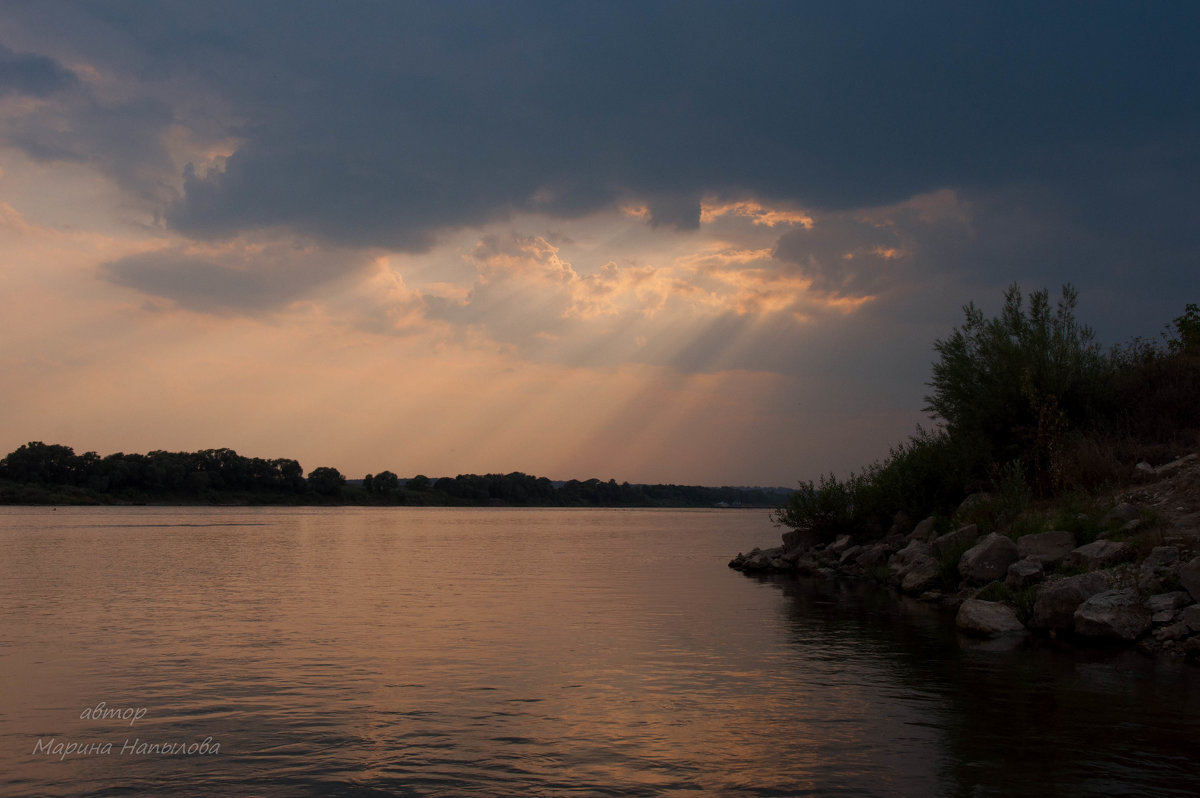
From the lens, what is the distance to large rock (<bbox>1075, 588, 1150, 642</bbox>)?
18156 mm

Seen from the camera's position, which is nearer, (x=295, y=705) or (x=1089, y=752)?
(x=1089, y=752)

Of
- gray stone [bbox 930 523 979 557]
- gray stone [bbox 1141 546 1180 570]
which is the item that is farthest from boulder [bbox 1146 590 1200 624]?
gray stone [bbox 930 523 979 557]

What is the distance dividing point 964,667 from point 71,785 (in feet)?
49.9

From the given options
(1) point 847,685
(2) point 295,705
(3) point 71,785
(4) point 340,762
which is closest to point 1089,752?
(1) point 847,685

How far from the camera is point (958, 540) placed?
2894 centimetres

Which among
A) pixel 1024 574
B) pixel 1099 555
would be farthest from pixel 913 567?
pixel 1099 555

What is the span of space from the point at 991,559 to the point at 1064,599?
16.9ft

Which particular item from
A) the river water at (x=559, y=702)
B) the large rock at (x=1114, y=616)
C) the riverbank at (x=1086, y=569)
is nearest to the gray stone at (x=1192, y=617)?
the riverbank at (x=1086, y=569)

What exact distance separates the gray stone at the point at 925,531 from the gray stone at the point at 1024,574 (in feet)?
35.8

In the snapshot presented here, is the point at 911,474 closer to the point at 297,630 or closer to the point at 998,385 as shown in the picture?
the point at 998,385

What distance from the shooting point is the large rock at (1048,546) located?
22.7 metres

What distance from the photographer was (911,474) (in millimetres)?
38031

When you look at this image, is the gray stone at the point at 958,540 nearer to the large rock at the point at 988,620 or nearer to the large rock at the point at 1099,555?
the large rock at the point at 1099,555

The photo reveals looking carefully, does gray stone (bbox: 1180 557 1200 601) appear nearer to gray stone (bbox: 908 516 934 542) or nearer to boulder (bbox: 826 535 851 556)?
gray stone (bbox: 908 516 934 542)
